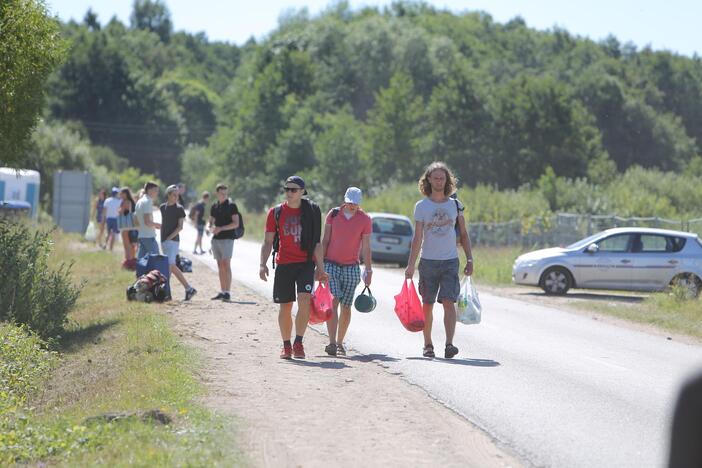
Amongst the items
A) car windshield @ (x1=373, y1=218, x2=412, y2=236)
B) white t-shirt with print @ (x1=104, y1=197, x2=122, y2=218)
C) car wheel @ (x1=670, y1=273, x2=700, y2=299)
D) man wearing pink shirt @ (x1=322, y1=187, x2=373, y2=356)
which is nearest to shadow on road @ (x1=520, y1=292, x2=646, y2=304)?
car wheel @ (x1=670, y1=273, x2=700, y2=299)

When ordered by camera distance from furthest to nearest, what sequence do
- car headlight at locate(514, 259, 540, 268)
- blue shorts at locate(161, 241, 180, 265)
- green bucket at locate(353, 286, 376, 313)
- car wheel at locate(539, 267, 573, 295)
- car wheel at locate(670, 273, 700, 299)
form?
1. car headlight at locate(514, 259, 540, 268)
2. car wheel at locate(539, 267, 573, 295)
3. car wheel at locate(670, 273, 700, 299)
4. blue shorts at locate(161, 241, 180, 265)
5. green bucket at locate(353, 286, 376, 313)

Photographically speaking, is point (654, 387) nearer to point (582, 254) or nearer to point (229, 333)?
point (229, 333)

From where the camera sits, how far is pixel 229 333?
14.9m

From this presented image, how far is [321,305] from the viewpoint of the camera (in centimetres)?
1266

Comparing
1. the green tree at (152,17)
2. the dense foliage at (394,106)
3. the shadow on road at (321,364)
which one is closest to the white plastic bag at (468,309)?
the shadow on road at (321,364)

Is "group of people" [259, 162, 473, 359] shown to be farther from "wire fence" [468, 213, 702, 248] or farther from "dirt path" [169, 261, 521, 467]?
"wire fence" [468, 213, 702, 248]

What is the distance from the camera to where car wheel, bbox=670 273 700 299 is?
73.3 feet

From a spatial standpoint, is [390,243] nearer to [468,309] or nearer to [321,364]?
[468,309]

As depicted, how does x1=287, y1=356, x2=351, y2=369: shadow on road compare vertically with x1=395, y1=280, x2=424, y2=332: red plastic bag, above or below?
below

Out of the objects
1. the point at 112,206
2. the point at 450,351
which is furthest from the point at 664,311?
the point at 112,206

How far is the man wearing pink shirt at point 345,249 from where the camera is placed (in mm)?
12734

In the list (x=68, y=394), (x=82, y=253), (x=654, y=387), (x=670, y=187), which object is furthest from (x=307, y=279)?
(x=670, y=187)

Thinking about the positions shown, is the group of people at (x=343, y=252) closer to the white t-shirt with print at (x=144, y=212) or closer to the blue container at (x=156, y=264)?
the blue container at (x=156, y=264)

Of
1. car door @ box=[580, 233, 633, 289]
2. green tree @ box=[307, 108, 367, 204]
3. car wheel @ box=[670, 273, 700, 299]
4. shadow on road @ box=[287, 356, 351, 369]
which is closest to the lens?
shadow on road @ box=[287, 356, 351, 369]
